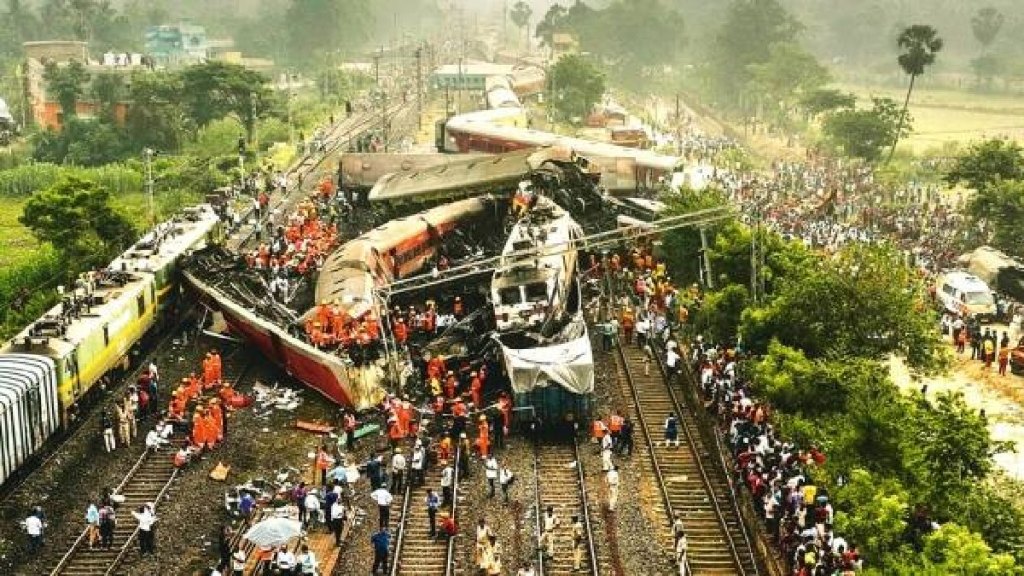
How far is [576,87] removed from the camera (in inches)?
3506

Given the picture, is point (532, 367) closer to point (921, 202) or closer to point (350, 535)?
point (350, 535)

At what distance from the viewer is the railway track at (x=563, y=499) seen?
21672mm

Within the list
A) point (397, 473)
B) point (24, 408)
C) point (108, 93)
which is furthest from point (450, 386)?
point (108, 93)

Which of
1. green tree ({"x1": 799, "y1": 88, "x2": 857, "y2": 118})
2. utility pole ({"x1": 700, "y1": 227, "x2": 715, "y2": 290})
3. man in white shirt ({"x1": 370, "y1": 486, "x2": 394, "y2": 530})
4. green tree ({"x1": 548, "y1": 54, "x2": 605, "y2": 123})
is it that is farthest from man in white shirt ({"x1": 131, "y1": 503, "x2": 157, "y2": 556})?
green tree ({"x1": 548, "y1": 54, "x2": 605, "y2": 123})

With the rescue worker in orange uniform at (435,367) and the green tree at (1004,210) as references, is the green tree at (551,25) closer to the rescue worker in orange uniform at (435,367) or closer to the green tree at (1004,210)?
the green tree at (1004,210)

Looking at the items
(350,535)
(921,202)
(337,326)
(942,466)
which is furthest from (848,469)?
(921,202)

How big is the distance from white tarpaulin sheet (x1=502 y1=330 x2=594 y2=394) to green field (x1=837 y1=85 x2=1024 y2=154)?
63.6 meters

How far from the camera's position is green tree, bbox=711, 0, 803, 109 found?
106875mm

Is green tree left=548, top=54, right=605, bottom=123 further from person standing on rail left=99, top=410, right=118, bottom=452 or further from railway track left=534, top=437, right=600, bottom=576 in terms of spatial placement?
person standing on rail left=99, top=410, right=118, bottom=452

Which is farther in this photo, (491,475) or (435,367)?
(435,367)

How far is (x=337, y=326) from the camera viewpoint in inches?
1145

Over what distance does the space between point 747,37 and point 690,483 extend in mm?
88641

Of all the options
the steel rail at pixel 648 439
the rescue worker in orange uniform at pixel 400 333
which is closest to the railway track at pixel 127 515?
the rescue worker in orange uniform at pixel 400 333

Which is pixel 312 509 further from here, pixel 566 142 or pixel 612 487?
pixel 566 142
